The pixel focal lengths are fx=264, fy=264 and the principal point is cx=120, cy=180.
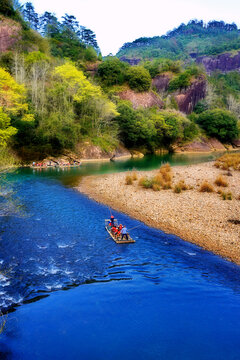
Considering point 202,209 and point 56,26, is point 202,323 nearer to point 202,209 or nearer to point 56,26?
point 202,209

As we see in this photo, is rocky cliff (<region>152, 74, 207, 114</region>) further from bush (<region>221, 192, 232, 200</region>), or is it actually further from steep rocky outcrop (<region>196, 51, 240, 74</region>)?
steep rocky outcrop (<region>196, 51, 240, 74</region>)

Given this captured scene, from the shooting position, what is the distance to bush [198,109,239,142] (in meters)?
83.5

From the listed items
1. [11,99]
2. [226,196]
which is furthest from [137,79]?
[226,196]

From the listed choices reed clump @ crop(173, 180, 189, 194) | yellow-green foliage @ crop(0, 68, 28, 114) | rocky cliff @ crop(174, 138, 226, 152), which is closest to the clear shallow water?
reed clump @ crop(173, 180, 189, 194)

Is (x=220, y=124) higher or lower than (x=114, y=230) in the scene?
higher

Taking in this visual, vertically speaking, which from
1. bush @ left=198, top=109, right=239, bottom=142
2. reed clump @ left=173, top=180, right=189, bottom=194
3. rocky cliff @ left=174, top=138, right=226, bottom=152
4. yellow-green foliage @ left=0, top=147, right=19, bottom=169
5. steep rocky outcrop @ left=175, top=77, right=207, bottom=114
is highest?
steep rocky outcrop @ left=175, top=77, right=207, bottom=114

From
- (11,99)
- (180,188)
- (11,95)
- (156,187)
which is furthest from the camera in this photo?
(11,99)

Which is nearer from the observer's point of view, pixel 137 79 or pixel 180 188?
pixel 180 188

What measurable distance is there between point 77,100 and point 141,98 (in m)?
34.7

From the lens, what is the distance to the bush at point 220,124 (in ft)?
274

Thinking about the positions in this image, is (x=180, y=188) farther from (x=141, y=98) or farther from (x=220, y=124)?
(x=220, y=124)

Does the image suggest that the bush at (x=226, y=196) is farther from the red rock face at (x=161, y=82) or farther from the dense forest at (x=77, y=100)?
the red rock face at (x=161, y=82)

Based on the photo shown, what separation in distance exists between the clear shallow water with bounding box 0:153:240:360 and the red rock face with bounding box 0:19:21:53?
63.7 meters

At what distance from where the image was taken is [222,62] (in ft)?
580
